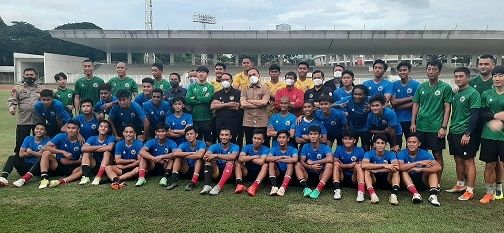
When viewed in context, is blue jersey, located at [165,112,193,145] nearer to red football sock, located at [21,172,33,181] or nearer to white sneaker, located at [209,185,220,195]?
white sneaker, located at [209,185,220,195]

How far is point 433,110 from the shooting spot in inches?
210

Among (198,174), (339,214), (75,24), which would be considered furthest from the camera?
(75,24)

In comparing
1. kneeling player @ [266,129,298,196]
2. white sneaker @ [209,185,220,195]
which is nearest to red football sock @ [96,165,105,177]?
white sneaker @ [209,185,220,195]

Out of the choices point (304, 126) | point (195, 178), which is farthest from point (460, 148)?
point (195, 178)

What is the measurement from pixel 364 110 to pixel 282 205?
193 cm

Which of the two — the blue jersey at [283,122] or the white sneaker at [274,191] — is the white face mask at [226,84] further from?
the white sneaker at [274,191]

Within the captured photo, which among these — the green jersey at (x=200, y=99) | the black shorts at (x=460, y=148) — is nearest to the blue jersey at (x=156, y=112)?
the green jersey at (x=200, y=99)

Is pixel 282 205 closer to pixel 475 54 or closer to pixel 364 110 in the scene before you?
pixel 364 110

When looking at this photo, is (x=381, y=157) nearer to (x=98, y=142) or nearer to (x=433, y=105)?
(x=433, y=105)

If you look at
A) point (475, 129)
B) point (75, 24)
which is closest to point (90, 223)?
point (475, 129)

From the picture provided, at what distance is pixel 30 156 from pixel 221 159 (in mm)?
2843

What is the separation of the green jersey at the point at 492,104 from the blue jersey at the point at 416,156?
0.68m

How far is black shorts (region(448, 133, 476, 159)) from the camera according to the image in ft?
16.6

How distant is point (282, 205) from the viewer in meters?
4.65
